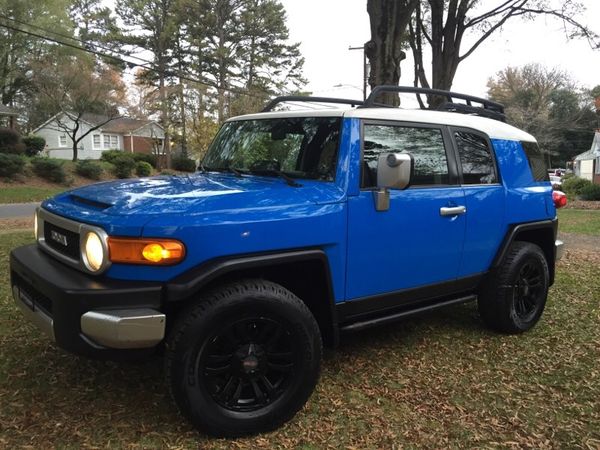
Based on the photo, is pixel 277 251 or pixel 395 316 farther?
pixel 395 316

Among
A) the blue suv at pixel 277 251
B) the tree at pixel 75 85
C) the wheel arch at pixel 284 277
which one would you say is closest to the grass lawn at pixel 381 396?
the blue suv at pixel 277 251

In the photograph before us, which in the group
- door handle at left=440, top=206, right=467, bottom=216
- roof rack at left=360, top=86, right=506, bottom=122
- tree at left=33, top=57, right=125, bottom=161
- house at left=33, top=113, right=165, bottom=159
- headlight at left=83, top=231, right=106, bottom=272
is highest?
tree at left=33, top=57, right=125, bottom=161

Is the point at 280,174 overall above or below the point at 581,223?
above

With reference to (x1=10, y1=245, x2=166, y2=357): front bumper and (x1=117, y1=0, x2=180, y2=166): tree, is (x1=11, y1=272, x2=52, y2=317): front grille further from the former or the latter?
(x1=117, y1=0, x2=180, y2=166): tree

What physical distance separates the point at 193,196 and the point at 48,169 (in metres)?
24.3

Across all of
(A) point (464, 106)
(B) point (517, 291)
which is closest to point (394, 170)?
(A) point (464, 106)

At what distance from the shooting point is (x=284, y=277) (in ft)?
10.4

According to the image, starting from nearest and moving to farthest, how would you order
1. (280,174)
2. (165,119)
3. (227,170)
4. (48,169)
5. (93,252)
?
(93,252), (280,174), (227,170), (48,169), (165,119)

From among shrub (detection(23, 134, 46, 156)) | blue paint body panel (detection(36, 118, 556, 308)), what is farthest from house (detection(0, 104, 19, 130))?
Result: blue paint body panel (detection(36, 118, 556, 308))

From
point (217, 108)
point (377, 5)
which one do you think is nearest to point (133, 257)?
point (377, 5)

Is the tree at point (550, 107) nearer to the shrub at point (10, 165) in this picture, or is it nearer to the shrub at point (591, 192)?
the shrub at point (591, 192)

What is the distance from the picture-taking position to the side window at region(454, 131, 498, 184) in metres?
3.94

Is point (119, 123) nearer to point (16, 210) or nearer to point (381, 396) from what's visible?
point (16, 210)

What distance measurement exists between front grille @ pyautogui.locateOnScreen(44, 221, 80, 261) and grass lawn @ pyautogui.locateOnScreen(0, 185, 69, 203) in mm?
18443
